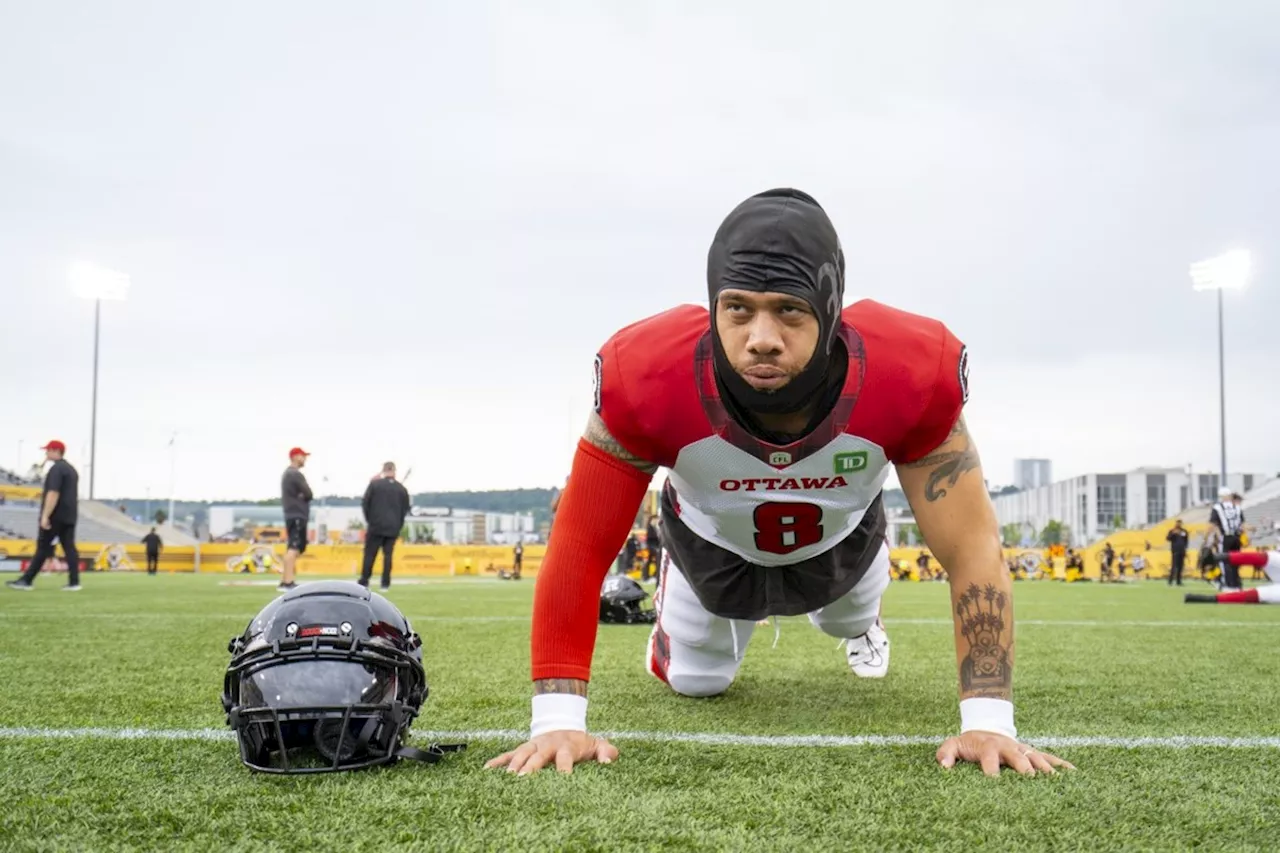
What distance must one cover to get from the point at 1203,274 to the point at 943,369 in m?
36.9

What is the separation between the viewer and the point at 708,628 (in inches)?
160

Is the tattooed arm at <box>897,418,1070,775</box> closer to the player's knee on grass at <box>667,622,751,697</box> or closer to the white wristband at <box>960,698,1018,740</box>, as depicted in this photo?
the white wristband at <box>960,698,1018,740</box>

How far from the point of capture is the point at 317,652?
2.45 m

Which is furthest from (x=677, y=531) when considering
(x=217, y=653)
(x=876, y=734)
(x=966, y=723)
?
(x=217, y=653)

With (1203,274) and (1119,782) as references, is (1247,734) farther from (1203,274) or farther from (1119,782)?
(1203,274)

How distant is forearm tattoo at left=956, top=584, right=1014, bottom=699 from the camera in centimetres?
276

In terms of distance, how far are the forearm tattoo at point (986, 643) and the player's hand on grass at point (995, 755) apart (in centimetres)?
14

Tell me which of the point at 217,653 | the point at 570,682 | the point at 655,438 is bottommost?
the point at 217,653

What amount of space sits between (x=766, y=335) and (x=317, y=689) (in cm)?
135

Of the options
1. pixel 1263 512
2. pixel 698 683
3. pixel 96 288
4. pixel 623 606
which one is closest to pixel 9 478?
pixel 96 288

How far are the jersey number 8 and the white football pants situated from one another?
782 millimetres

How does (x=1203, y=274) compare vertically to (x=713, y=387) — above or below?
above

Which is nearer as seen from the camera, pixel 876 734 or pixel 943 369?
pixel 943 369

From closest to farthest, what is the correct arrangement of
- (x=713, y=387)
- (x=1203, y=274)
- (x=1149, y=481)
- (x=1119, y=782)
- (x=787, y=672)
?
1. (x=1119, y=782)
2. (x=713, y=387)
3. (x=787, y=672)
4. (x=1203, y=274)
5. (x=1149, y=481)
